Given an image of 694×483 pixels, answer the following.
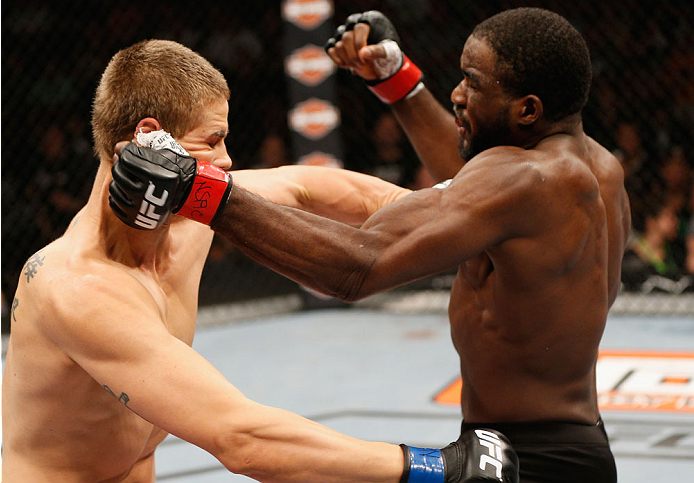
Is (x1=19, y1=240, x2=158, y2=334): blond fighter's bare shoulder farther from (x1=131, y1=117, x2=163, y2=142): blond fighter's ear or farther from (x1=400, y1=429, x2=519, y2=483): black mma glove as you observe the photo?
(x1=400, y1=429, x2=519, y2=483): black mma glove

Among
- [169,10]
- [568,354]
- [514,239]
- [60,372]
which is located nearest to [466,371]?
[568,354]

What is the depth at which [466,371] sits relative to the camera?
5.24ft

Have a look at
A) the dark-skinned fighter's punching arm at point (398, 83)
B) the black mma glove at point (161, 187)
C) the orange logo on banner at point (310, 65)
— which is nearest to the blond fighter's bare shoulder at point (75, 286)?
the black mma glove at point (161, 187)

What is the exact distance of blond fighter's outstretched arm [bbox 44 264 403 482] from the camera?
47.3 inches

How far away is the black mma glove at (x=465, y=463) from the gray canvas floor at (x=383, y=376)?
1419 mm

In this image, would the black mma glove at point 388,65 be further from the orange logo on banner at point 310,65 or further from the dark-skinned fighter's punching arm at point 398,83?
the orange logo on banner at point 310,65

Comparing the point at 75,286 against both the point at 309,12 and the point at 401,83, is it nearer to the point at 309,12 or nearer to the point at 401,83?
the point at 401,83

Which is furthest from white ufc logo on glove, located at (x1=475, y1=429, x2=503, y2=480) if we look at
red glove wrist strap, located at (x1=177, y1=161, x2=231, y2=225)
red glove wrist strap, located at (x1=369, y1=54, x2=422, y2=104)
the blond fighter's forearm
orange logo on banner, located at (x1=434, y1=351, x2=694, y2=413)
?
orange logo on banner, located at (x1=434, y1=351, x2=694, y2=413)

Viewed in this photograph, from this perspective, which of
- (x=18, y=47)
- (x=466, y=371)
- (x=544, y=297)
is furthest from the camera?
(x=18, y=47)

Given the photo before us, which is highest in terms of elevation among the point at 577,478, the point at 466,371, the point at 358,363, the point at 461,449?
the point at 461,449

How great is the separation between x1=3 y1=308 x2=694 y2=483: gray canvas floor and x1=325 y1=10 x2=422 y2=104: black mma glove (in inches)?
53.0

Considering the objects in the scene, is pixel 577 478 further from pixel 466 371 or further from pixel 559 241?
pixel 559 241

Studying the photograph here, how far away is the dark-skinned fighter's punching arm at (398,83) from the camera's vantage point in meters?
2.02

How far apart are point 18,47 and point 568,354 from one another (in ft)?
15.0
